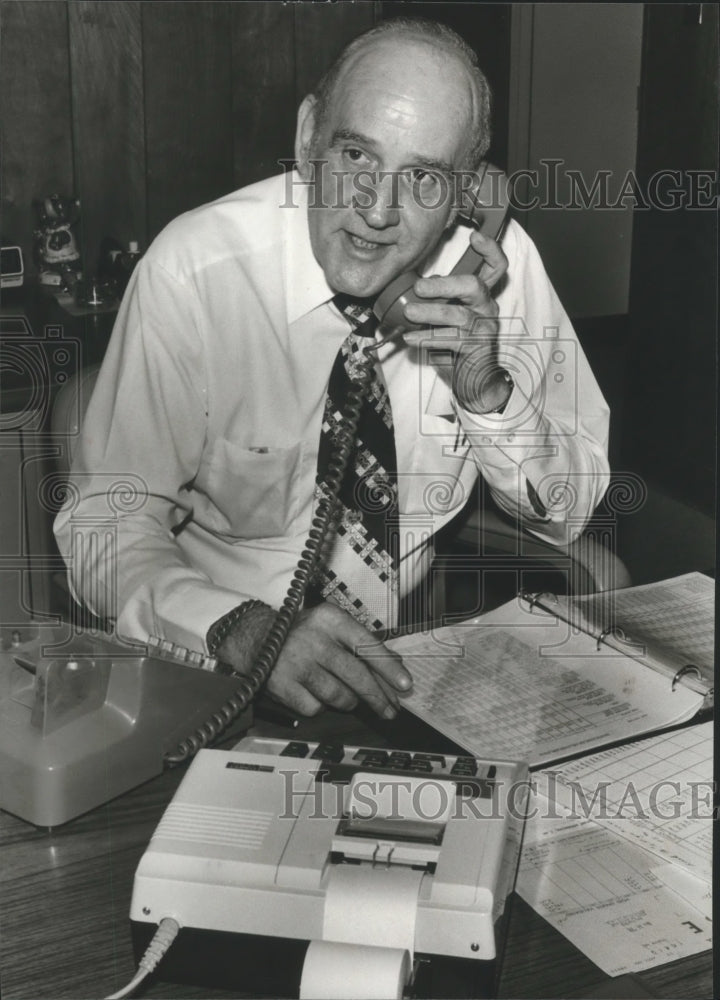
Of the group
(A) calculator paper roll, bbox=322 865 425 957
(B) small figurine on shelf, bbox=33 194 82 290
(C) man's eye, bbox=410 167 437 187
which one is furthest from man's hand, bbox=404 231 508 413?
(A) calculator paper roll, bbox=322 865 425 957

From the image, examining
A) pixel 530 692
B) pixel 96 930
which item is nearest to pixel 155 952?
pixel 96 930

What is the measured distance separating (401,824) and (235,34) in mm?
787

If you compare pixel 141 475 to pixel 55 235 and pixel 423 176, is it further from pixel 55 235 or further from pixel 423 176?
pixel 423 176

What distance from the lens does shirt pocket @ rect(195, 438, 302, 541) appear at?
125cm

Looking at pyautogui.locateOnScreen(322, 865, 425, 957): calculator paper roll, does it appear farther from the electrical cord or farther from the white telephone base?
the white telephone base

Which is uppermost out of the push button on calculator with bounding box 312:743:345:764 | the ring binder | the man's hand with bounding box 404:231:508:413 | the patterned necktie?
the man's hand with bounding box 404:231:508:413

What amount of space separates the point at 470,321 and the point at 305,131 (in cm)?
27

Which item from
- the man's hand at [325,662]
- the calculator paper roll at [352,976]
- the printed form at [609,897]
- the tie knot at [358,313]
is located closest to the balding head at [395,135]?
the tie knot at [358,313]

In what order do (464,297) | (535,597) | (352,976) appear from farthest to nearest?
(535,597)
(464,297)
(352,976)

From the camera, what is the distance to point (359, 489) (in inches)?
50.8

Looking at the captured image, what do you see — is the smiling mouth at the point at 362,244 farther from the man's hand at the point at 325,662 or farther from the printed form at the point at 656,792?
the printed form at the point at 656,792

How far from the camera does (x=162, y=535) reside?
46.5 inches

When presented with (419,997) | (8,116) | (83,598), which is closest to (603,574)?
(83,598)

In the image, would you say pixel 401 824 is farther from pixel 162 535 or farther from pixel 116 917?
pixel 162 535
